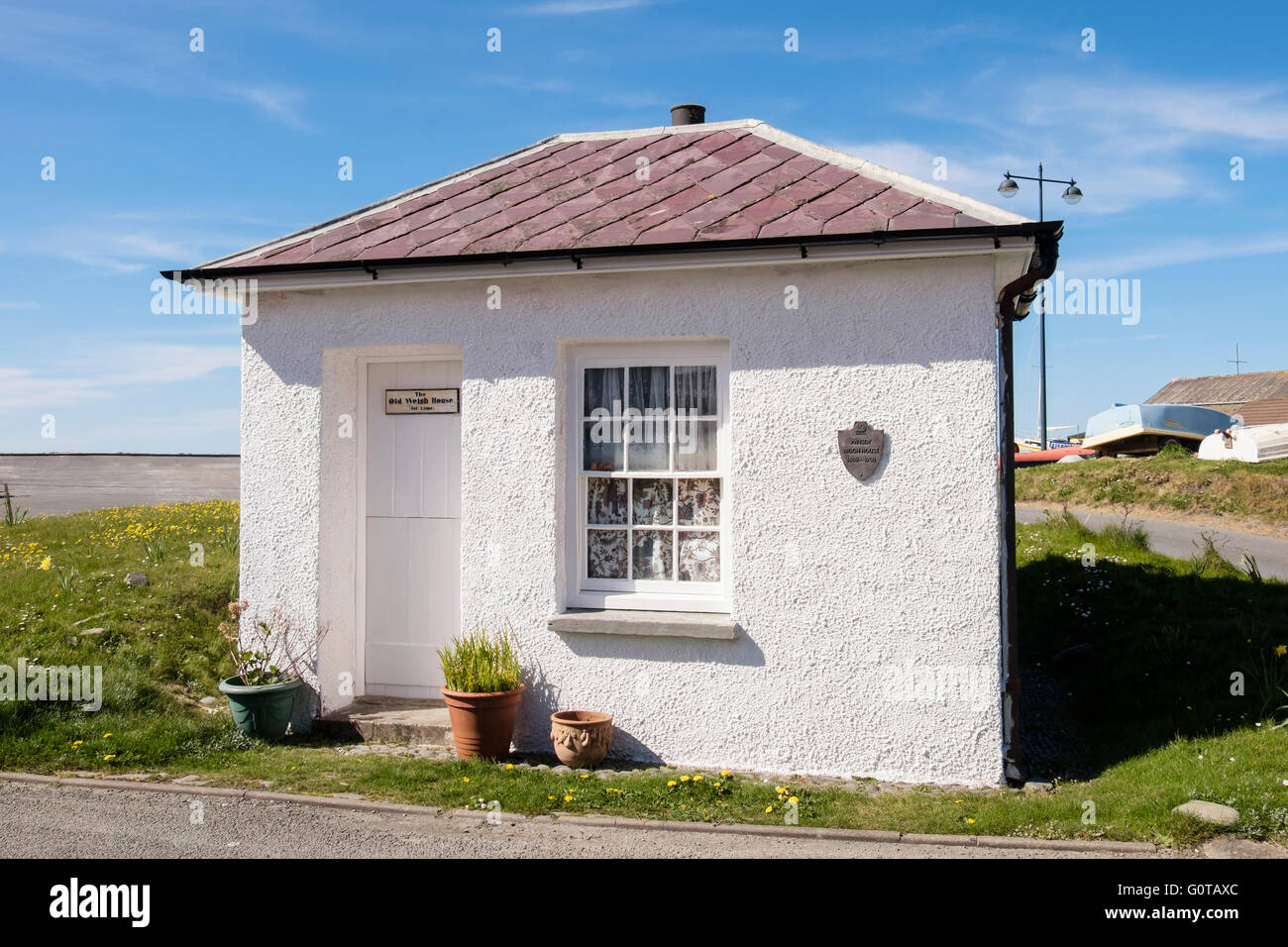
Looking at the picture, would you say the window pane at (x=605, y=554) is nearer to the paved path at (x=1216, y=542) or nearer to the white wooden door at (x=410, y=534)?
the white wooden door at (x=410, y=534)

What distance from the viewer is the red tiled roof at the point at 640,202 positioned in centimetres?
639

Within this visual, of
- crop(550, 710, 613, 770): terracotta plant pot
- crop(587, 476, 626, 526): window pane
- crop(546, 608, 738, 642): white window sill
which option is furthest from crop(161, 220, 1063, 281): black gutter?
crop(550, 710, 613, 770): terracotta plant pot

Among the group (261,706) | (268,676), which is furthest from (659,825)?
(268,676)

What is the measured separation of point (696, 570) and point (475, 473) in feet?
5.65

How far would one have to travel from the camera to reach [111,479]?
30172mm

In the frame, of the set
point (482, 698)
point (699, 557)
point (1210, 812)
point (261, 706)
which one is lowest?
point (1210, 812)

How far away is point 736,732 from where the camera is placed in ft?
21.1

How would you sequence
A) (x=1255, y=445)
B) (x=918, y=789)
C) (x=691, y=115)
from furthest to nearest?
(x=1255, y=445) < (x=691, y=115) < (x=918, y=789)

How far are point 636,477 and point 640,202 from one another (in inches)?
81.2

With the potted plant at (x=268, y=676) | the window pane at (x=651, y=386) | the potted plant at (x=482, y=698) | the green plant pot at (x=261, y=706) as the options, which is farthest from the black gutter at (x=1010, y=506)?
the green plant pot at (x=261, y=706)

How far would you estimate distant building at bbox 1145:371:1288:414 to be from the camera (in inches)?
2131

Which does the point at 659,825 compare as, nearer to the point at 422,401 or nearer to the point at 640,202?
the point at 422,401

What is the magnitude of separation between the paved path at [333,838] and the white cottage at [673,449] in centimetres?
119
